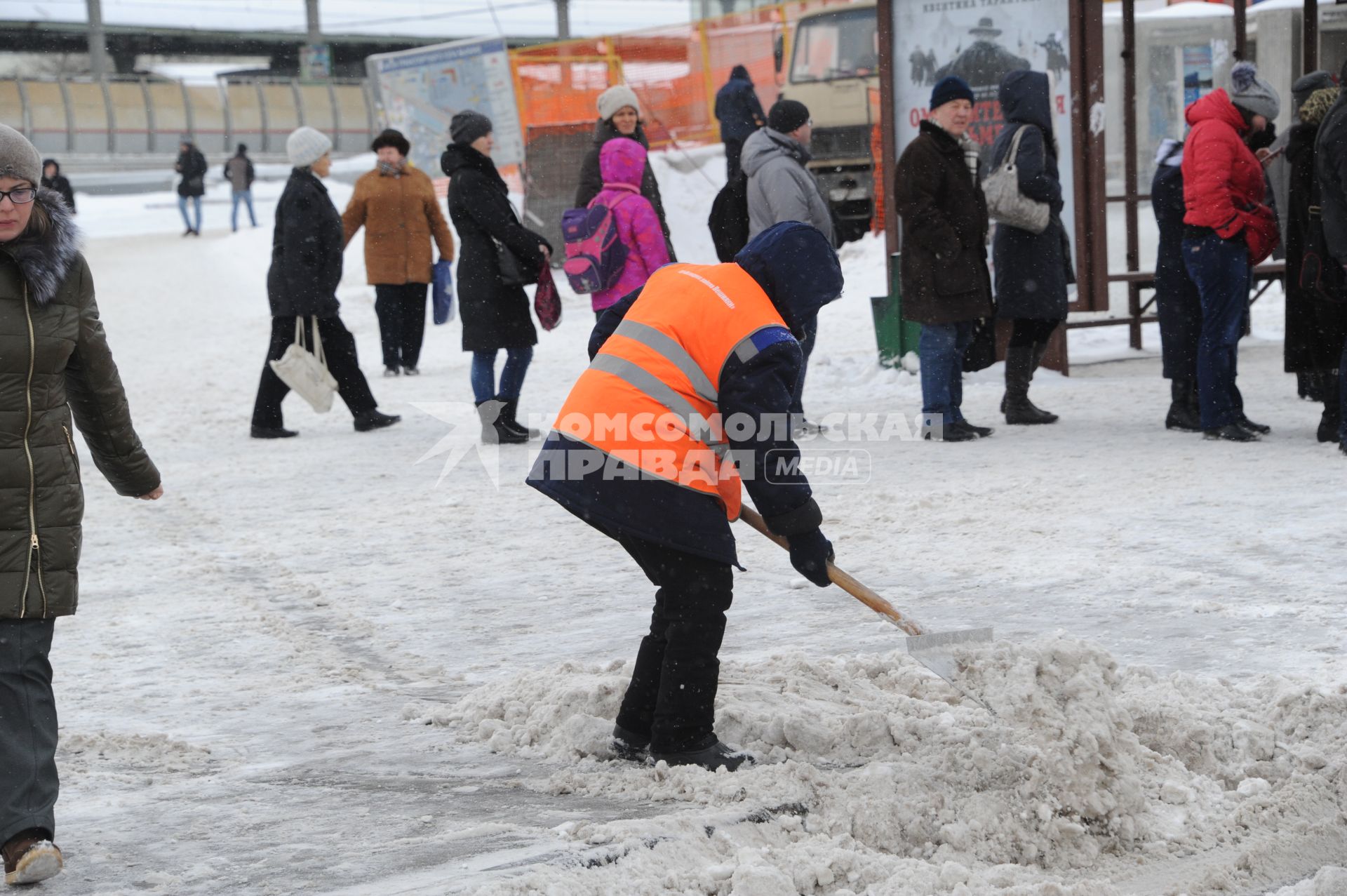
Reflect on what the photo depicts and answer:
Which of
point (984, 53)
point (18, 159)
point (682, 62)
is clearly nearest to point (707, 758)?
point (18, 159)

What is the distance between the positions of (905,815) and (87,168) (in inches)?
1452

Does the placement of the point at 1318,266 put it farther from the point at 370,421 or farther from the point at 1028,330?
the point at 370,421

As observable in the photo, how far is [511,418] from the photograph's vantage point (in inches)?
332

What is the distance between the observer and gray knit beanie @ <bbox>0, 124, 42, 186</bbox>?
9.95 ft

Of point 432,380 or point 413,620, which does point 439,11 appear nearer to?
point 432,380

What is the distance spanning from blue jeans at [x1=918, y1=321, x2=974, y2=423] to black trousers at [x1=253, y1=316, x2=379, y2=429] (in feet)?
10.7

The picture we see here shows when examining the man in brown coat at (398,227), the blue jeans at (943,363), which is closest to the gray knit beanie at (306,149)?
the man in brown coat at (398,227)

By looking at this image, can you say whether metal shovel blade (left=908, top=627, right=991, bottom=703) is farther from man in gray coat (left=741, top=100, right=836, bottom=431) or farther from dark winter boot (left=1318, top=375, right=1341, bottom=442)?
dark winter boot (left=1318, top=375, right=1341, bottom=442)

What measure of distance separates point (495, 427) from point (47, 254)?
5.27m

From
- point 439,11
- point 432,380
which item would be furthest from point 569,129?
point 439,11

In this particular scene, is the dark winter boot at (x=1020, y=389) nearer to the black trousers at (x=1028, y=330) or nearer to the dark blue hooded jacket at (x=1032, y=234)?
the black trousers at (x=1028, y=330)

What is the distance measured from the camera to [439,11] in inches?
1897

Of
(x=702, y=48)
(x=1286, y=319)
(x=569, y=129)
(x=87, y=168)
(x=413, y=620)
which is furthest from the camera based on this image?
(x=87, y=168)

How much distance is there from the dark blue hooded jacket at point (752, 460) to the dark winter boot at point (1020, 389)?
16.3ft
